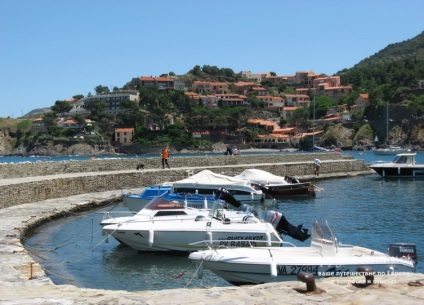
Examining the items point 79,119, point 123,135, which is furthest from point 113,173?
point 79,119

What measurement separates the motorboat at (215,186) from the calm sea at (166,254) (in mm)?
883

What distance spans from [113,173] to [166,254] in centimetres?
1779

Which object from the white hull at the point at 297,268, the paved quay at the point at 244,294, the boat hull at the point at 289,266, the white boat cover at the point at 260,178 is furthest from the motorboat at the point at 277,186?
the paved quay at the point at 244,294

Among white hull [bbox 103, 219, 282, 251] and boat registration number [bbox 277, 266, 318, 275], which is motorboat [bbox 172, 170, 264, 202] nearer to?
white hull [bbox 103, 219, 282, 251]

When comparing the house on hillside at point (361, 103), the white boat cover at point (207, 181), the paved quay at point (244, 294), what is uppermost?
the house on hillside at point (361, 103)

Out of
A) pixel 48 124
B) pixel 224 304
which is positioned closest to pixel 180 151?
pixel 48 124

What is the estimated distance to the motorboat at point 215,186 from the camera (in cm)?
2869

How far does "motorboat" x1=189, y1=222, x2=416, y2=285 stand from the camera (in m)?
11.5

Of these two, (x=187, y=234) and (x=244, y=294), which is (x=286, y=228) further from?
(x=244, y=294)

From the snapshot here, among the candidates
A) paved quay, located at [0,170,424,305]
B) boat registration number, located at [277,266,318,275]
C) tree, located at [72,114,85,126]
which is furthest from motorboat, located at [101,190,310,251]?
tree, located at [72,114,85,126]

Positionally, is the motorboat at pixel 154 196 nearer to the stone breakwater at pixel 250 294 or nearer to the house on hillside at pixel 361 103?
the stone breakwater at pixel 250 294

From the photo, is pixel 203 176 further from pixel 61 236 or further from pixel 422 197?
pixel 422 197

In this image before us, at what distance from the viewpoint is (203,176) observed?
29.7 m

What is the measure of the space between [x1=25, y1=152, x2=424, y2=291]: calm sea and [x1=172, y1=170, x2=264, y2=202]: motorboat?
34.8 inches
